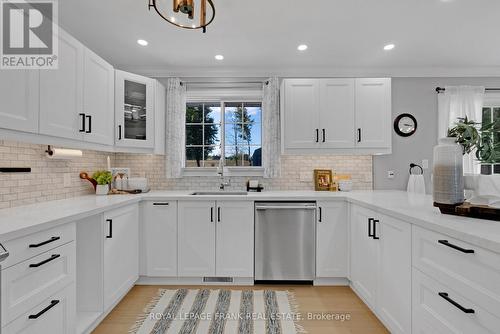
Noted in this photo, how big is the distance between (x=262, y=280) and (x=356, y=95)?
7.92 ft

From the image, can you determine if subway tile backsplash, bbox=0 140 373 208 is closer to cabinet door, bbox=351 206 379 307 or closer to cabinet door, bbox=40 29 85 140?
cabinet door, bbox=40 29 85 140

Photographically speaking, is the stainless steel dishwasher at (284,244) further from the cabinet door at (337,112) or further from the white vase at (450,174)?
the white vase at (450,174)

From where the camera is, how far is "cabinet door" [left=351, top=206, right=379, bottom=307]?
2201mm

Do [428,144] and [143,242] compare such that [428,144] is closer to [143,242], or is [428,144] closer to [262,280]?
[262,280]

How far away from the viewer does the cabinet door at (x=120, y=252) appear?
7.14 feet

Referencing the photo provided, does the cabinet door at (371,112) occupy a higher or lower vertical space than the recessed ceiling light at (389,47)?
lower

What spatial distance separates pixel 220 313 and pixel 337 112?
252 cm

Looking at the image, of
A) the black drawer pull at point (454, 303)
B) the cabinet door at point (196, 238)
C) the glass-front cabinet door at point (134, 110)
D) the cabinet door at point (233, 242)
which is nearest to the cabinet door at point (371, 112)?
the cabinet door at point (233, 242)

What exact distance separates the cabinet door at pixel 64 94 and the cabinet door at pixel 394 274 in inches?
99.5

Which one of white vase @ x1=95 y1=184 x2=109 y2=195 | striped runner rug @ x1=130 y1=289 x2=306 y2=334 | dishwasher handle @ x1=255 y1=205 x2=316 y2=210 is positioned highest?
white vase @ x1=95 y1=184 x2=109 y2=195

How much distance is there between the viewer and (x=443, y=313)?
1332 mm

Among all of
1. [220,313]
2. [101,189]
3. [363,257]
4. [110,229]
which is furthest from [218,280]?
[101,189]

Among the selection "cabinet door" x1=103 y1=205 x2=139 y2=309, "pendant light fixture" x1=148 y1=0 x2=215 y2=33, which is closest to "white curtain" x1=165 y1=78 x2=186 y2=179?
"cabinet door" x1=103 y1=205 x2=139 y2=309

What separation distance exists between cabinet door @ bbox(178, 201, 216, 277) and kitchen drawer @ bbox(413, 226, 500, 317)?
1.91 m
